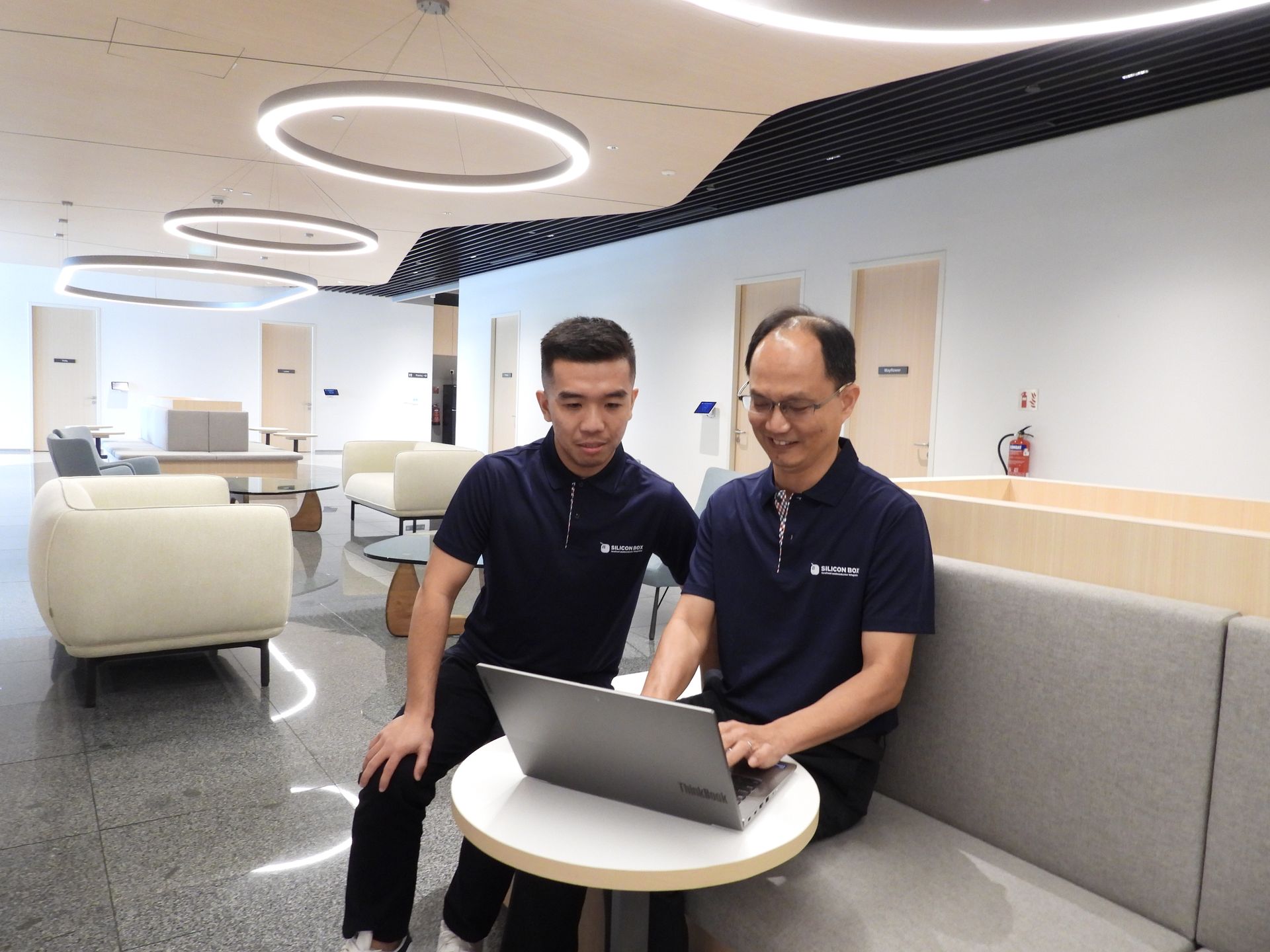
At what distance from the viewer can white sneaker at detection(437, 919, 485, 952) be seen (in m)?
1.91

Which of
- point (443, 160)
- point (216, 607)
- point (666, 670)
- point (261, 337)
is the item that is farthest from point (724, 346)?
point (261, 337)

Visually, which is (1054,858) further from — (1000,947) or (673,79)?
(673,79)

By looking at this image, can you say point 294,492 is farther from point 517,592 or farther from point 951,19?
point 951,19

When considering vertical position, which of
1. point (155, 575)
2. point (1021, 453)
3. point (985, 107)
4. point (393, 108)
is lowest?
point (155, 575)

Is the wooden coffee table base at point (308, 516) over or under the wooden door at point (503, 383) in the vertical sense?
under

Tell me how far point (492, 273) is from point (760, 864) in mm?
13635

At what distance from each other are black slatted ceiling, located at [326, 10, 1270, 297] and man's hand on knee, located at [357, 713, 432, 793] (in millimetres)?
4911

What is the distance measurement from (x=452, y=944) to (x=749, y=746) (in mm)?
1010

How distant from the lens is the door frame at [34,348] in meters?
15.3

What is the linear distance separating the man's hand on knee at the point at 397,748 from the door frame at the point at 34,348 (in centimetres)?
1696

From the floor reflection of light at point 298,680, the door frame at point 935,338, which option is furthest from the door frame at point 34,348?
the door frame at point 935,338

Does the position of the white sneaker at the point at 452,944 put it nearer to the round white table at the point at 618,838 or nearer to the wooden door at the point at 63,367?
the round white table at the point at 618,838

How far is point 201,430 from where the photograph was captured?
10094mm

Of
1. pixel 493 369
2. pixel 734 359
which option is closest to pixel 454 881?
pixel 734 359
